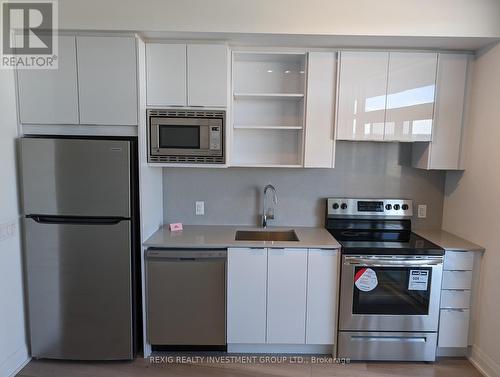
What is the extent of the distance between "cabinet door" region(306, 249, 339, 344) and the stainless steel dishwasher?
0.66 metres

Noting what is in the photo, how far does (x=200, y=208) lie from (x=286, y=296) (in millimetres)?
1102

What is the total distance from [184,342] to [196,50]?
7.30 feet

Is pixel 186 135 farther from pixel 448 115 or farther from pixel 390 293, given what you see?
pixel 448 115

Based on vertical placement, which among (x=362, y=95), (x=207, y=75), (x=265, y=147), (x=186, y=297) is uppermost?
(x=207, y=75)

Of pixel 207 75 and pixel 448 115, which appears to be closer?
pixel 207 75

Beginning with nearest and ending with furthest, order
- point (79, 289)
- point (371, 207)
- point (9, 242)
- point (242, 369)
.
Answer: point (9, 242) → point (79, 289) → point (242, 369) → point (371, 207)

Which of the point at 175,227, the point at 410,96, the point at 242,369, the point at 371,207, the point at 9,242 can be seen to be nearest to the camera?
the point at 9,242

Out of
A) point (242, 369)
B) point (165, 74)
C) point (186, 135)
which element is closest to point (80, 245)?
point (186, 135)

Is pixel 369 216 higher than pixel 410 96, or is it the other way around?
pixel 410 96

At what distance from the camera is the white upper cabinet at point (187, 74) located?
7.89ft

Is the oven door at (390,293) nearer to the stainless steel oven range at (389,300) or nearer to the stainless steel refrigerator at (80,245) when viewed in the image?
the stainless steel oven range at (389,300)

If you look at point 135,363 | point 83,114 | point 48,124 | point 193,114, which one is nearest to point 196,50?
point 193,114

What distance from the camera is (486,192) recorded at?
7.73 feet

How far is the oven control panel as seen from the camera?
9.52 feet
